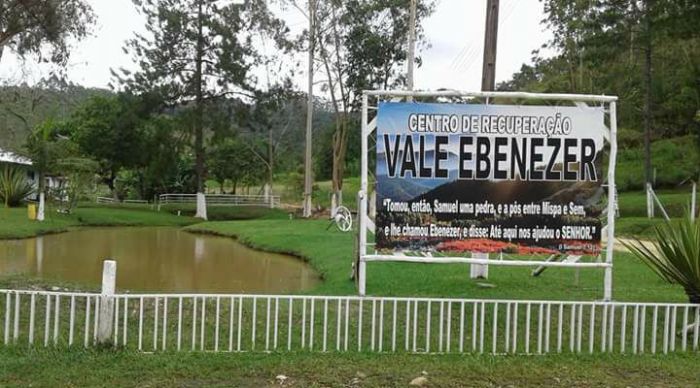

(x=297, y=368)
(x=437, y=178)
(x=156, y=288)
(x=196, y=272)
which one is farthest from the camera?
(x=196, y=272)

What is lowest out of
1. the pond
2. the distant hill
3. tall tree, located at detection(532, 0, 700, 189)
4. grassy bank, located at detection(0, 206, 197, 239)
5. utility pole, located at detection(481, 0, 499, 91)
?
the pond

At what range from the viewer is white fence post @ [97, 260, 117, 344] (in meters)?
5.64

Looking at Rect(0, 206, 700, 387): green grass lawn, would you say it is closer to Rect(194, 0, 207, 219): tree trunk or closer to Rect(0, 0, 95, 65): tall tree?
Rect(0, 0, 95, 65): tall tree

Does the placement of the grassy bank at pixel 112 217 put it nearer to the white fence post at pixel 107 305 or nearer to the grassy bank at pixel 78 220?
the grassy bank at pixel 78 220

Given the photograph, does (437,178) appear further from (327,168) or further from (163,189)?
(327,168)

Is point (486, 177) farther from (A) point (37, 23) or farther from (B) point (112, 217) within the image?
(B) point (112, 217)

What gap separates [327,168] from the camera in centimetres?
5856

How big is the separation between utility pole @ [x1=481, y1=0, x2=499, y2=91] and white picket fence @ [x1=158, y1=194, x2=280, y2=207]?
33275 mm

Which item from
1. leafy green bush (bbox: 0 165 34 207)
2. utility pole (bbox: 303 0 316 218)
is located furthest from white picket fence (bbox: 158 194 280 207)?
leafy green bush (bbox: 0 165 34 207)

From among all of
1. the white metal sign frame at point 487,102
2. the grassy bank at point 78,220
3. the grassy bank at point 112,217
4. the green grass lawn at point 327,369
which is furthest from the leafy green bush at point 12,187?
the green grass lawn at point 327,369

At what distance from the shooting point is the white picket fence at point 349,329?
229 inches

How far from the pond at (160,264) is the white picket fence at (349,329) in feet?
14.9

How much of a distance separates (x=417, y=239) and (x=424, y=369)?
2041 millimetres

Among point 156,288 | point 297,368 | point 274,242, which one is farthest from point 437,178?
point 274,242
